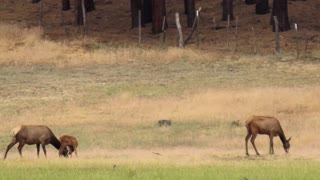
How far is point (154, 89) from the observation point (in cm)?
3428

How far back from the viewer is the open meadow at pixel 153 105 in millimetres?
18484

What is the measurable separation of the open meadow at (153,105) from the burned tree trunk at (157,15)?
13.9ft

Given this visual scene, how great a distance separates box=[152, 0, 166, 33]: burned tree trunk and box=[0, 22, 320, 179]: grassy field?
15.1 ft

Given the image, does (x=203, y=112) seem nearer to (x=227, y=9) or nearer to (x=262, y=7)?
(x=227, y=9)

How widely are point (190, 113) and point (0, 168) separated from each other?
41.9 feet

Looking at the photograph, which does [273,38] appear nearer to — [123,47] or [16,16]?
[123,47]

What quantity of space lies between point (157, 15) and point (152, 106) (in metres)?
16.8

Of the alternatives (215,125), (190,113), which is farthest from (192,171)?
(190,113)

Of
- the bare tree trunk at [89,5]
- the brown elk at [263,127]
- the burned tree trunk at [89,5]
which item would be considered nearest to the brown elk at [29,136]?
the brown elk at [263,127]

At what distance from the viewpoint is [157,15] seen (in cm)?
4700

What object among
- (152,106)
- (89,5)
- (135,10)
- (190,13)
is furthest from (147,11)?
(152,106)

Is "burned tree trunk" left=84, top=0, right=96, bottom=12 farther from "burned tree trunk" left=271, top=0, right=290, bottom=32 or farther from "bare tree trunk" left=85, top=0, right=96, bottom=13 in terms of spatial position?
"burned tree trunk" left=271, top=0, right=290, bottom=32

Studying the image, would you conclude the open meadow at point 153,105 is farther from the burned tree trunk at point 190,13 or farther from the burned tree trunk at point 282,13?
the burned tree trunk at point 190,13

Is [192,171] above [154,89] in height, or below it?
above
